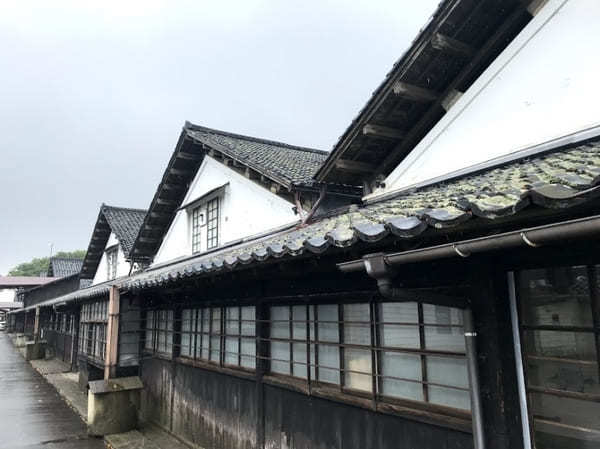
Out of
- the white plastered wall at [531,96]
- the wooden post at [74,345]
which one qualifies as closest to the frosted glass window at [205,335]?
the white plastered wall at [531,96]

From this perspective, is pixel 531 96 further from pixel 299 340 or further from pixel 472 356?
pixel 299 340

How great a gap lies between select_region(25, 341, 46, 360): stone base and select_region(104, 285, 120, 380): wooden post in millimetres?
22125

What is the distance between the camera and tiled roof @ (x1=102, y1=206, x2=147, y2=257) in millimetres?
21641

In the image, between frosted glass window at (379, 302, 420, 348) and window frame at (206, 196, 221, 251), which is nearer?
frosted glass window at (379, 302, 420, 348)

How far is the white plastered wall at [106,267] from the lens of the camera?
21981 millimetres

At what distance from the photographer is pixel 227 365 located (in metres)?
9.27

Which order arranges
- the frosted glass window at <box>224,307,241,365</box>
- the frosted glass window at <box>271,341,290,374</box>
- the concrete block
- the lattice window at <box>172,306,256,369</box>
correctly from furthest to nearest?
the concrete block
the frosted glass window at <box>224,307,241,365</box>
the lattice window at <box>172,306,256,369</box>
the frosted glass window at <box>271,341,290,374</box>

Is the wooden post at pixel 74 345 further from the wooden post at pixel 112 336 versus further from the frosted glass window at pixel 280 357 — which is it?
the frosted glass window at pixel 280 357

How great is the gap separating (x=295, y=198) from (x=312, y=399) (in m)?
4.08

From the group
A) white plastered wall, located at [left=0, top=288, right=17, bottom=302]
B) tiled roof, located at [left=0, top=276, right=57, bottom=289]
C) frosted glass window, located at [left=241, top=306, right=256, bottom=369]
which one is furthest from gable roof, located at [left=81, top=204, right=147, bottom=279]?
white plastered wall, located at [left=0, top=288, right=17, bottom=302]

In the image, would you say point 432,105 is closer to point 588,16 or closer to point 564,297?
point 588,16

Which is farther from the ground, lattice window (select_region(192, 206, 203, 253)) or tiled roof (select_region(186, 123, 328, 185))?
tiled roof (select_region(186, 123, 328, 185))

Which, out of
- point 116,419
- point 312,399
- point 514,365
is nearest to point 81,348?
point 116,419

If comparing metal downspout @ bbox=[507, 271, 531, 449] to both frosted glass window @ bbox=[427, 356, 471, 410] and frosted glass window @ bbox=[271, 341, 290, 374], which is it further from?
frosted glass window @ bbox=[271, 341, 290, 374]
